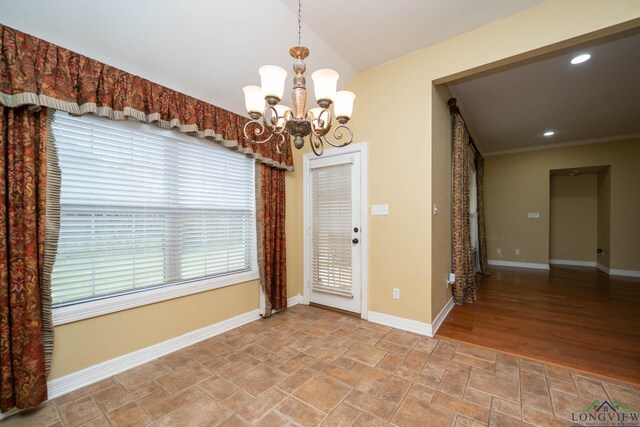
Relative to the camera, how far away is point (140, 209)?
2230mm

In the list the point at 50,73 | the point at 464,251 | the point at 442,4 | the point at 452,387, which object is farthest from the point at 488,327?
the point at 50,73

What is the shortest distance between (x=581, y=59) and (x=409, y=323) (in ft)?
10.8

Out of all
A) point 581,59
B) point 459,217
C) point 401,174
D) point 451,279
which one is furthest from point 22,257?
point 581,59

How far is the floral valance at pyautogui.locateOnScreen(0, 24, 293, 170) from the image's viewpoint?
1565mm

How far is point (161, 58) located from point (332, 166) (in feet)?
6.60

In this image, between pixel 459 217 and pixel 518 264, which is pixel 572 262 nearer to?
pixel 518 264

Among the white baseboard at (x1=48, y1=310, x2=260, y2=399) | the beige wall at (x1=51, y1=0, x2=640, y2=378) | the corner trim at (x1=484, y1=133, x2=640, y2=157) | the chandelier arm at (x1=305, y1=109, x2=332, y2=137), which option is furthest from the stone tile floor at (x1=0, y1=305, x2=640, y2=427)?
the corner trim at (x1=484, y1=133, x2=640, y2=157)

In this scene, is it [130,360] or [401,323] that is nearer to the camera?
[130,360]

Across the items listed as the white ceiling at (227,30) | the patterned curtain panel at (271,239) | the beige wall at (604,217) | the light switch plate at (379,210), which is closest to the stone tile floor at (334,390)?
the patterned curtain panel at (271,239)

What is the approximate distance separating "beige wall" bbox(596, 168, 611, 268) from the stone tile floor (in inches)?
215

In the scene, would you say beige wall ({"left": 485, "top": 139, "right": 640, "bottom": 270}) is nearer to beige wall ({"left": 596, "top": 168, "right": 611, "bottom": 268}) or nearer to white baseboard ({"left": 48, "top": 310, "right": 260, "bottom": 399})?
beige wall ({"left": 596, "top": 168, "right": 611, "bottom": 268})

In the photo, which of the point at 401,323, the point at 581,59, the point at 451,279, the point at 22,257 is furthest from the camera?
the point at 451,279

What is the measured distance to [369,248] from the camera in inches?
119

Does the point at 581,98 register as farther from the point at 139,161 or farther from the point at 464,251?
the point at 139,161
